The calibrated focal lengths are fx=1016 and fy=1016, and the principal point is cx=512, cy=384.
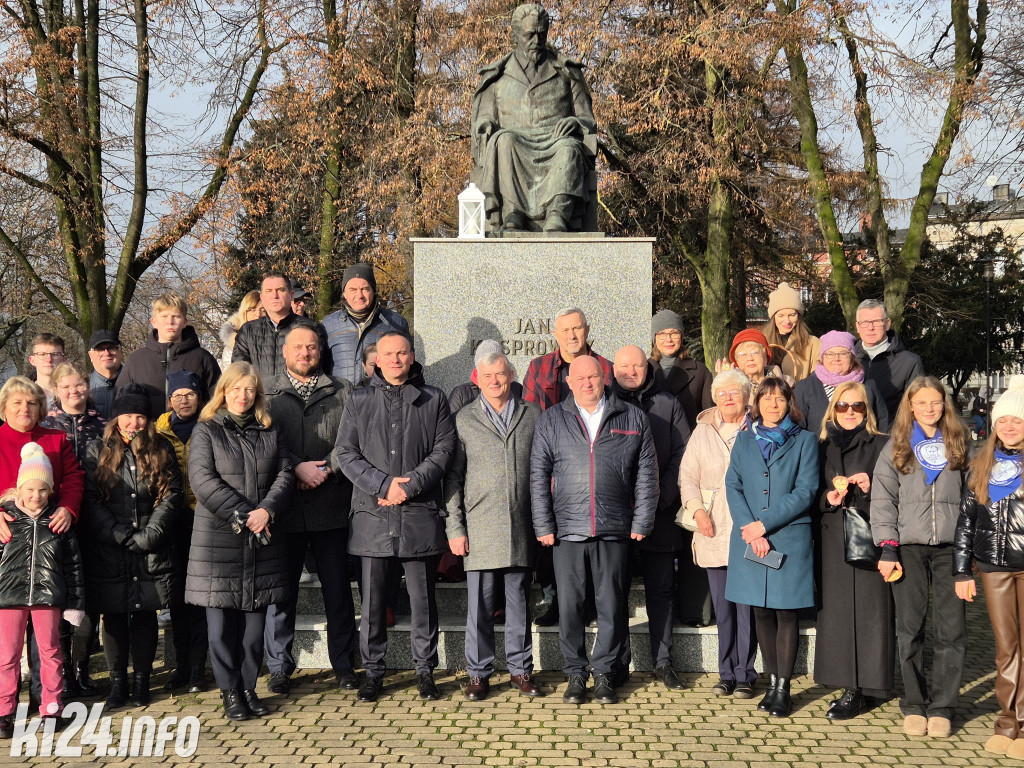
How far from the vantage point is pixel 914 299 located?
19.6m

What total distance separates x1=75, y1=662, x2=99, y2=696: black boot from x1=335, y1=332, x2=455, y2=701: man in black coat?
1.54m

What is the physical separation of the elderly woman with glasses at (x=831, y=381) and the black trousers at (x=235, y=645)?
3231 mm

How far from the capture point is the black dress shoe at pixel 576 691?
5309mm

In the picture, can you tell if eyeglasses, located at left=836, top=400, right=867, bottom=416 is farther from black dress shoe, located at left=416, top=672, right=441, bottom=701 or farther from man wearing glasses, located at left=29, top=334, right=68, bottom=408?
man wearing glasses, located at left=29, top=334, right=68, bottom=408

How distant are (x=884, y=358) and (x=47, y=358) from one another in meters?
5.38

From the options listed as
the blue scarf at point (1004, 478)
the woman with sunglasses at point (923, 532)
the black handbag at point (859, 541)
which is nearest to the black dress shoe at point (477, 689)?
the black handbag at point (859, 541)

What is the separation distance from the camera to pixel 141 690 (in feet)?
17.6

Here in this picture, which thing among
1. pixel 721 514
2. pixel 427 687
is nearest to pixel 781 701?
pixel 721 514

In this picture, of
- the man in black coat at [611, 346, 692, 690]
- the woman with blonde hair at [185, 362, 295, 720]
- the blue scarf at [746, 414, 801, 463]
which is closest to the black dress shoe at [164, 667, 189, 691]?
the woman with blonde hair at [185, 362, 295, 720]

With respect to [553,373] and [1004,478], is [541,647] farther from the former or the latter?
[1004,478]

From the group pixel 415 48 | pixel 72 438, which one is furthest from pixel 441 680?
pixel 415 48

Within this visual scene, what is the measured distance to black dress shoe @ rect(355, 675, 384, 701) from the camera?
5.38m

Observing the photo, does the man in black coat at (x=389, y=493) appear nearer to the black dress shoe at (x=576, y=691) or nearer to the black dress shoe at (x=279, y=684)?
the black dress shoe at (x=279, y=684)

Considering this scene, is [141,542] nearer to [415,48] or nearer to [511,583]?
[511,583]
